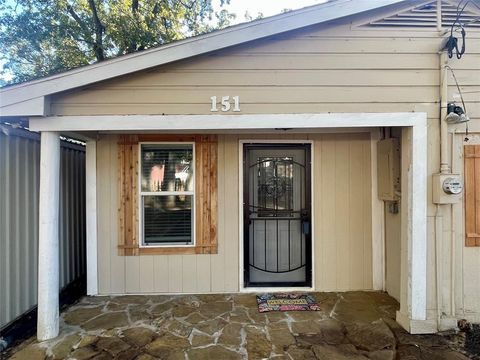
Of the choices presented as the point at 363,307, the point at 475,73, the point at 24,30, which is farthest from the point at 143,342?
the point at 24,30

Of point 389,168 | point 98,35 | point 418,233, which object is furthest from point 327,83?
point 98,35

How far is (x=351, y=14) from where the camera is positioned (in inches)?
115

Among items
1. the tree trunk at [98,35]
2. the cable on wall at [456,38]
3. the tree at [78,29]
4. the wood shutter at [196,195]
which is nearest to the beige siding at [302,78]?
the cable on wall at [456,38]

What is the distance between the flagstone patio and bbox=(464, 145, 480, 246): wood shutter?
1.08 meters

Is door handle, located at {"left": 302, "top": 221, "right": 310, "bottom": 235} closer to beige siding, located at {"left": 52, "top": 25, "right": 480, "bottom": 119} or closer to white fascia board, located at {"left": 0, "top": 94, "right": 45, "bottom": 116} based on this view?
beige siding, located at {"left": 52, "top": 25, "right": 480, "bottom": 119}

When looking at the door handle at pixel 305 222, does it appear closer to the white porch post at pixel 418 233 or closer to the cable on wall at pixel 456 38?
the white porch post at pixel 418 233

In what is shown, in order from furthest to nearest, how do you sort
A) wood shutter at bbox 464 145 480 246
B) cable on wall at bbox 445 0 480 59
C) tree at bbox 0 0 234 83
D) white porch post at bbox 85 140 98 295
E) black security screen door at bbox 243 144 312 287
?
1. tree at bbox 0 0 234 83
2. black security screen door at bbox 243 144 312 287
3. white porch post at bbox 85 140 98 295
4. wood shutter at bbox 464 145 480 246
5. cable on wall at bbox 445 0 480 59

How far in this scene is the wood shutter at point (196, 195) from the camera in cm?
407

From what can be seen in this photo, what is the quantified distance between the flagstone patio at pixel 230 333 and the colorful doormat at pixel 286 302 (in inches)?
4.4

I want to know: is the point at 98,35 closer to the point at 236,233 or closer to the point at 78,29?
the point at 78,29

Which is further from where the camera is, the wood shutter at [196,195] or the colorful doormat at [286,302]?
the wood shutter at [196,195]

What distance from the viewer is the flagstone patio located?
8.75 feet

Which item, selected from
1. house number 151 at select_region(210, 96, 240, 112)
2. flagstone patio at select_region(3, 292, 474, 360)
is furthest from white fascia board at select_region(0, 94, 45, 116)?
flagstone patio at select_region(3, 292, 474, 360)

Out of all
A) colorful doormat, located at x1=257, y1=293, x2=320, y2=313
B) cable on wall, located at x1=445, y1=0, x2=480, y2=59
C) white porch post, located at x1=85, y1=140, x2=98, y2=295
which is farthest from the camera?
white porch post, located at x1=85, y1=140, x2=98, y2=295
